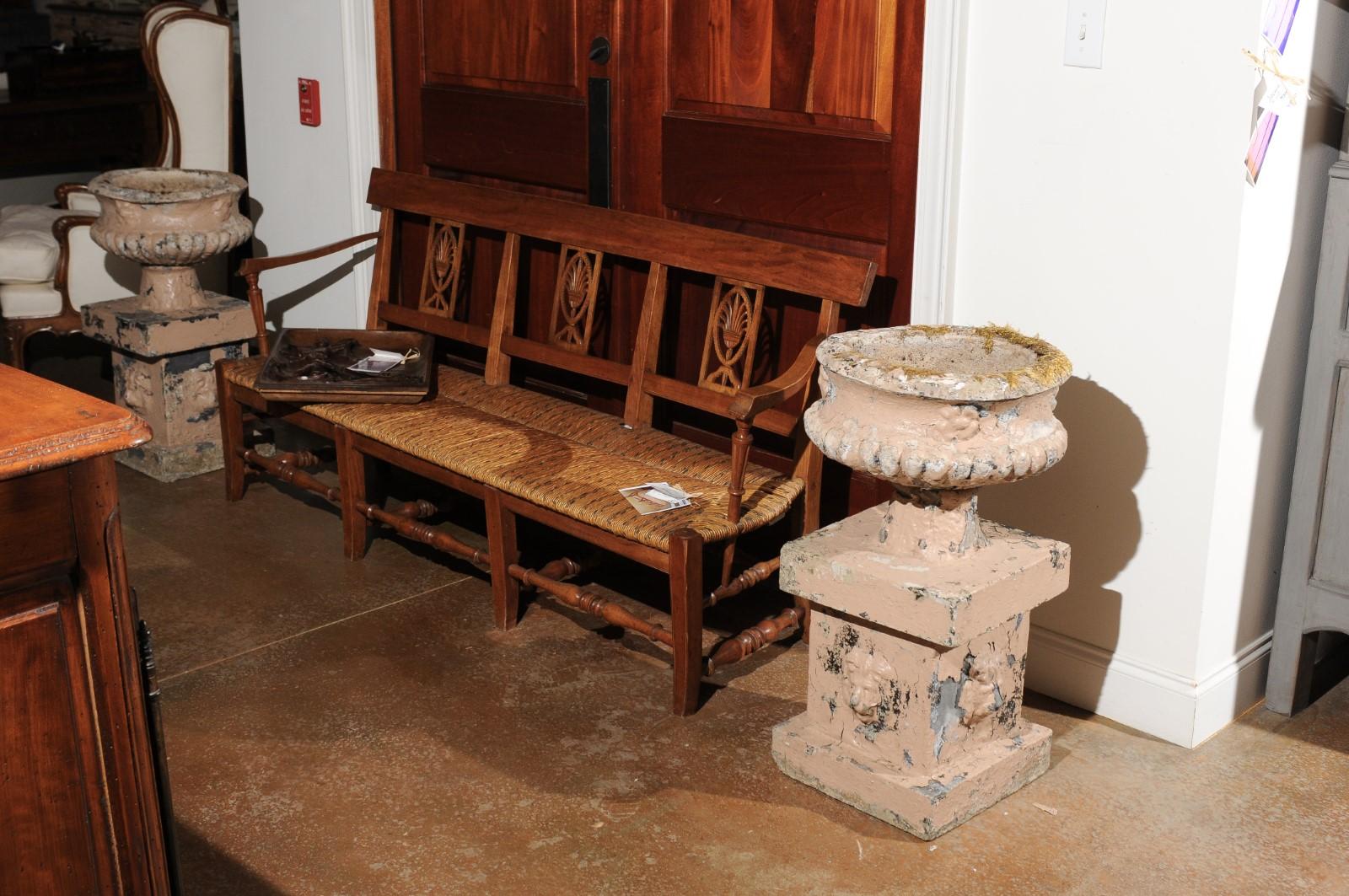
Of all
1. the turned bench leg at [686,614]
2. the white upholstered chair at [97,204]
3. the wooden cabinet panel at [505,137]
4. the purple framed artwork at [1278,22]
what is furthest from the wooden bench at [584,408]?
the white upholstered chair at [97,204]

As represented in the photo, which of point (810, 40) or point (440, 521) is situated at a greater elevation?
point (810, 40)

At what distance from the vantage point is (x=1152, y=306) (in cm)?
309

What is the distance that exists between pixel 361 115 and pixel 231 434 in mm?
1169

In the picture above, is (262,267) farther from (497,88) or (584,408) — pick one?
(584,408)

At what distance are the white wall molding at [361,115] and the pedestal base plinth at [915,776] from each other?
2586 mm

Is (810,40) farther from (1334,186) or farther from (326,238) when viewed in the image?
(326,238)

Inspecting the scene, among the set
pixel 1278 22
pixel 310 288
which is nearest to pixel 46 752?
pixel 1278 22

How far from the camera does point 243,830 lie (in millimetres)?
2896

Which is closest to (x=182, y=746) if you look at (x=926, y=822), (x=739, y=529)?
(x=739, y=529)

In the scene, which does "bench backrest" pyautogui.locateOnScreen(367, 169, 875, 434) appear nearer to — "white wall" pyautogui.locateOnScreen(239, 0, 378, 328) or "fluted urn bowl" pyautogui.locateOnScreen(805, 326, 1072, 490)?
"white wall" pyautogui.locateOnScreen(239, 0, 378, 328)

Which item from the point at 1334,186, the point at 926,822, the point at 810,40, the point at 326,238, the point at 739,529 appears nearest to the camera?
the point at 926,822

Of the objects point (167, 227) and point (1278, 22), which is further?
point (167, 227)

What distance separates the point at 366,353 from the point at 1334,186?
2.75 metres

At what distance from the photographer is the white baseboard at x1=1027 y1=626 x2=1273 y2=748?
3229 mm
